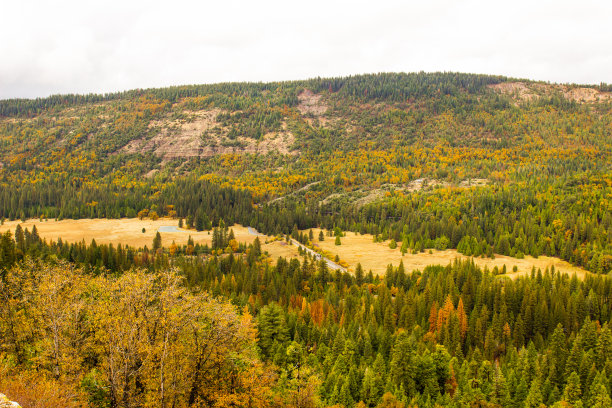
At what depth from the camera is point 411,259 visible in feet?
550

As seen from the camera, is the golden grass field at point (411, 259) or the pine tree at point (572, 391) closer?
the pine tree at point (572, 391)

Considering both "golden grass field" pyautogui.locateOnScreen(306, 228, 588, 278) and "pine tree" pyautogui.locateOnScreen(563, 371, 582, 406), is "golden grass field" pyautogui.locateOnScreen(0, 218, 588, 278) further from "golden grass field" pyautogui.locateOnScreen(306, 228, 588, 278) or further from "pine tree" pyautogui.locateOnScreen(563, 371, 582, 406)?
"pine tree" pyautogui.locateOnScreen(563, 371, 582, 406)

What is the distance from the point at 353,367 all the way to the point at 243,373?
34254 mm

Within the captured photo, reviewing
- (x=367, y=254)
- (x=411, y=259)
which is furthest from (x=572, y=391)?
(x=367, y=254)

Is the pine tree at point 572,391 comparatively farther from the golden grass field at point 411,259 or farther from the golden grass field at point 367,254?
the golden grass field at point 411,259

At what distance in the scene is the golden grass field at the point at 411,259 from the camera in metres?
154

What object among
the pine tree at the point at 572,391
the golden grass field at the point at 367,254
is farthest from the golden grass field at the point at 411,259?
the pine tree at the point at 572,391

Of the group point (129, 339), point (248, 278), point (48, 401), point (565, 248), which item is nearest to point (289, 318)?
point (248, 278)

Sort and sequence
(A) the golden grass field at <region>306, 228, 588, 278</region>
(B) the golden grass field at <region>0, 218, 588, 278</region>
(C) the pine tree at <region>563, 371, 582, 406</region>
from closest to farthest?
(C) the pine tree at <region>563, 371, 582, 406</region>, (A) the golden grass field at <region>306, 228, 588, 278</region>, (B) the golden grass field at <region>0, 218, 588, 278</region>

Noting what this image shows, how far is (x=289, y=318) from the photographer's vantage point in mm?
87312

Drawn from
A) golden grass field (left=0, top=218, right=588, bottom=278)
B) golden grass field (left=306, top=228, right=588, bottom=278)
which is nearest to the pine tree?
golden grass field (left=0, top=218, right=588, bottom=278)

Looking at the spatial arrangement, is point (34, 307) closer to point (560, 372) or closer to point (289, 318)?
point (289, 318)

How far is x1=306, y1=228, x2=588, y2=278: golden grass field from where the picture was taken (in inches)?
6048

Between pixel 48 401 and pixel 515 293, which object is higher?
pixel 48 401
